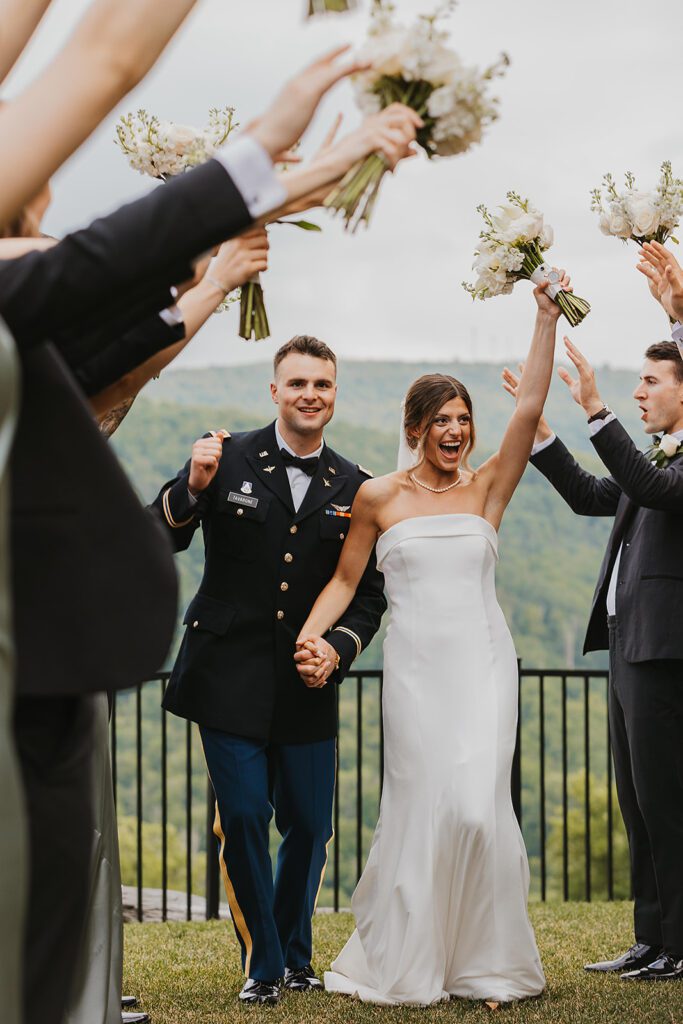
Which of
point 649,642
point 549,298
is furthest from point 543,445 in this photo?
point 549,298

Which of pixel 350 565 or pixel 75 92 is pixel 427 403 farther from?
pixel 75 92

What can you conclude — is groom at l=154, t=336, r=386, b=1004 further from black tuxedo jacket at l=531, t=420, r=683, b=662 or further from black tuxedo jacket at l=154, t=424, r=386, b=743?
black tuxedo jacket at l=531, t=420, r=683, b=662

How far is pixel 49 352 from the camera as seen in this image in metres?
1.96

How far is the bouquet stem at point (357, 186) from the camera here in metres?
2.28

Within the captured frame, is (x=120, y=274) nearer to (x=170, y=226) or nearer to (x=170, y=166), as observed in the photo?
(x=170, y=226)

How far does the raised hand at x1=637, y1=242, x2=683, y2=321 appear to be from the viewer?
4652mm

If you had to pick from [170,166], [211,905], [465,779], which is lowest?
[211,905]

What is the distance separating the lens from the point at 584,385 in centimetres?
502

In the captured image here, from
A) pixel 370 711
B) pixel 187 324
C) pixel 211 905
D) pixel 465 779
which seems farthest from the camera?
pixel 370 711

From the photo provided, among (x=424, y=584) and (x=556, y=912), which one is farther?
(x=556, y=912)

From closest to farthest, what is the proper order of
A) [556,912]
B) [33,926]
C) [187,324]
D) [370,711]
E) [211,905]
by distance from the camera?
[33,926], [187,324], [556,912], [211,905], [370,711]

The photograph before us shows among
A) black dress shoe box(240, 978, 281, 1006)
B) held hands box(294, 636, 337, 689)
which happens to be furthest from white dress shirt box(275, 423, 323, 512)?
black dress shoe box(240, 978, 281, 1006)

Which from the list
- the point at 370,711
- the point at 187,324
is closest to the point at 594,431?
the point at 187,324

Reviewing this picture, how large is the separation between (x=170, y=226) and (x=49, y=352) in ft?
0.94
